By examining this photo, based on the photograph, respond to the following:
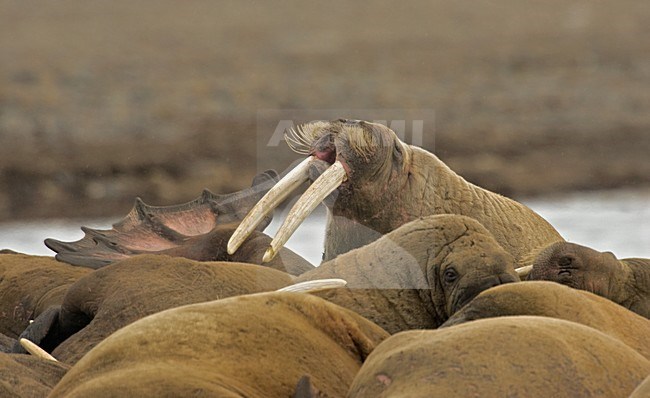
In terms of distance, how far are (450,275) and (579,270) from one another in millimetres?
399

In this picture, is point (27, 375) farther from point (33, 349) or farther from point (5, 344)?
point (5, 344)

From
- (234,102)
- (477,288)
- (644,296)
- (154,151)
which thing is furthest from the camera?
(234,102)

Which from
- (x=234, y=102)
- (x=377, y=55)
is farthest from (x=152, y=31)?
(x=377, y=55)

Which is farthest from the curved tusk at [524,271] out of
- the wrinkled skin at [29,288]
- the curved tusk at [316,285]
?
the wrinkled skin at [29,288]

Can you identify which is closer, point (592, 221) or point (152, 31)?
point (592, 221)

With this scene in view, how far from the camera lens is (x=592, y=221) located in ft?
29.9

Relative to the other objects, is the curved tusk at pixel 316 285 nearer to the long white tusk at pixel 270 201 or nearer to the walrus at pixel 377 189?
the long white tusk at pixel 270 201

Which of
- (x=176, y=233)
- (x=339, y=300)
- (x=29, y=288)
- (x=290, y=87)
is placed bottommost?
(x=290, y=87)

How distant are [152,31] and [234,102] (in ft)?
4.45

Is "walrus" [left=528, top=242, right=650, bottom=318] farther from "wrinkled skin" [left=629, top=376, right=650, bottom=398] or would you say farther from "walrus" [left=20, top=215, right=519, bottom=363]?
"wrinkled skin" [left=629, top=376, right=650, bottom=398]

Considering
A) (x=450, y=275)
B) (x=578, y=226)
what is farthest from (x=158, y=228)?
(x=578, y=226)

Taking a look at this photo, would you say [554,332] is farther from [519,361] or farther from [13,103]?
[13,103]

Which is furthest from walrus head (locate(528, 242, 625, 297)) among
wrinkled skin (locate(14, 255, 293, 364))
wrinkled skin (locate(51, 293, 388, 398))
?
wrinkled skin (locate(51, 293, 388, 398))

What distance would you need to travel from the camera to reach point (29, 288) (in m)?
4.52
